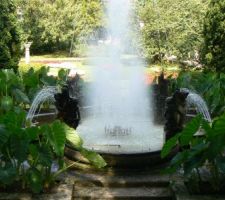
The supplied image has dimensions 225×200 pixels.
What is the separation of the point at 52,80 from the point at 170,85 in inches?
105

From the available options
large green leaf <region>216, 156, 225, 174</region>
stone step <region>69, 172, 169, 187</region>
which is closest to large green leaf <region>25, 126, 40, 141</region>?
stone step <region>69, 172, 169, 187</region>

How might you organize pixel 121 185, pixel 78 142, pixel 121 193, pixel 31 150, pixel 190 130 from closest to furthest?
pixel 190 130, pixel 31 150, pixel 78 142, pixel 121 193, pixel 121 185

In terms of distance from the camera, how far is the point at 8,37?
16.8 meters

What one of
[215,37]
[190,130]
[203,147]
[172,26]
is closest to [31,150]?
[190,130]

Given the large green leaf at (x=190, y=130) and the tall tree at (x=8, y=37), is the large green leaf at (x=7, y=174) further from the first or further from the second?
the tall tree at (x=8, y=37)

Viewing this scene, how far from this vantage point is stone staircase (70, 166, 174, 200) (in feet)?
18.2

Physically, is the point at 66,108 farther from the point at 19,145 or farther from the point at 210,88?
the point at 210,88

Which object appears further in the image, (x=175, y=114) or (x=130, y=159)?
(x=175, y=114)

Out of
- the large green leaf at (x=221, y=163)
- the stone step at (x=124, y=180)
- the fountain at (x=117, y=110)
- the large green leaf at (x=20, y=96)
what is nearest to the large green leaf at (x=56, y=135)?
the stone step at (x=124, y=180)

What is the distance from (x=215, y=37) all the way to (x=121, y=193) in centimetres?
1223

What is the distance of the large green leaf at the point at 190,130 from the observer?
4945 mm

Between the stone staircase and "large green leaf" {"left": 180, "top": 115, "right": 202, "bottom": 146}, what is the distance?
31.4 inches

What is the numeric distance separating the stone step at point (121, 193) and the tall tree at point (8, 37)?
1138cm

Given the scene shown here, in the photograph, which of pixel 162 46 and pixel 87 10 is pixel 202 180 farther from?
pixel 87 10
